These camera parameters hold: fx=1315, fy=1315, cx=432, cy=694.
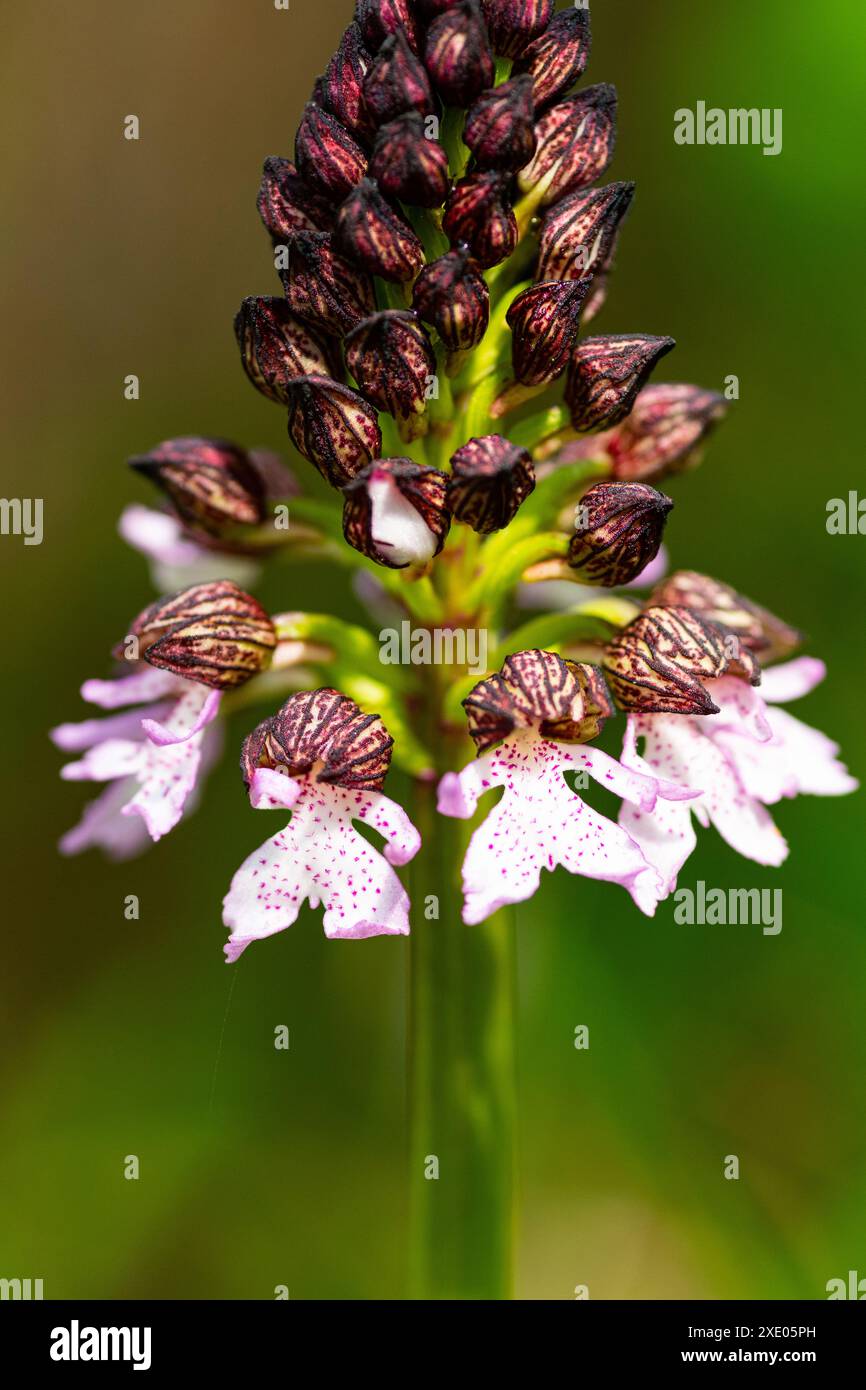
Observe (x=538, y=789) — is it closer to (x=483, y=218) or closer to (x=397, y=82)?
(x=483, y=218)

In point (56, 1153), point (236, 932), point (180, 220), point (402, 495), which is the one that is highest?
point (180, 220)

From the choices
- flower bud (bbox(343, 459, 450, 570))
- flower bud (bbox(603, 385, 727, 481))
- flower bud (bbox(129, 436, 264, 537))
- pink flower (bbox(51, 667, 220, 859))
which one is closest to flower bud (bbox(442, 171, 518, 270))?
flower bud (bbox(343, 459, 450, 570))

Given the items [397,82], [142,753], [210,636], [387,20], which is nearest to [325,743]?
[210,636]

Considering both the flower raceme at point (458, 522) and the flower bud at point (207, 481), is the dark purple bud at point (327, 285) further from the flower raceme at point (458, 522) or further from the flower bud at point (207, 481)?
the flower bud at point (207, 481)

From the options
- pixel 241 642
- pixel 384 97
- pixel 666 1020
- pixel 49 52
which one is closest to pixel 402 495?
pixel 241 642

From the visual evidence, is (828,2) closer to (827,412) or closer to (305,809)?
(827,412)
